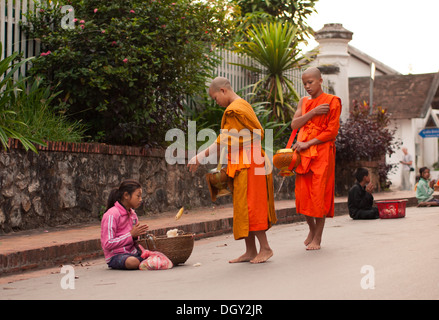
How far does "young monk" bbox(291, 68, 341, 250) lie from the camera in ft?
24.0

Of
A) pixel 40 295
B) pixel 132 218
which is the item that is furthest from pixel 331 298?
pixel 132 218

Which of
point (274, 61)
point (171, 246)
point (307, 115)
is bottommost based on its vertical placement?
point (171, 246)

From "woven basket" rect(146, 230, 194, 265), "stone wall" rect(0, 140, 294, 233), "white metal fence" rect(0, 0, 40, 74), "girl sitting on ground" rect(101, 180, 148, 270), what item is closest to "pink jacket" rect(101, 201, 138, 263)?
"girl sitting on ground" rect(101, 180, 148, 270)

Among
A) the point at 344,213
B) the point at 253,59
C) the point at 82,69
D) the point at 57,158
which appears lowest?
the point at 344,213

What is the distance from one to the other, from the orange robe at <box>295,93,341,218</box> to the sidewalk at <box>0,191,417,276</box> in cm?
230

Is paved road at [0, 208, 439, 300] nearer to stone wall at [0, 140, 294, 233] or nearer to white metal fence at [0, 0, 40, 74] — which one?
stone wall at [0, 140, 294, 233]

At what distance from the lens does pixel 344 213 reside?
567 inches

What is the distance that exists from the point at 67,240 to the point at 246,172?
8.28ft

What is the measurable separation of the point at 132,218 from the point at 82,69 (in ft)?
12.6

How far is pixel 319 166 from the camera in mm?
7367

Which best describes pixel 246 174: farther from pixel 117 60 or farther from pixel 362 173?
pixel 362 173

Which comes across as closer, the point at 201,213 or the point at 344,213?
the point at 201,213

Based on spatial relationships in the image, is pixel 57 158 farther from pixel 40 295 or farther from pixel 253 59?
pixel 253 59

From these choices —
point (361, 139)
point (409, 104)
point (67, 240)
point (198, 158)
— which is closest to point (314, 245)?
point (198, 158)
